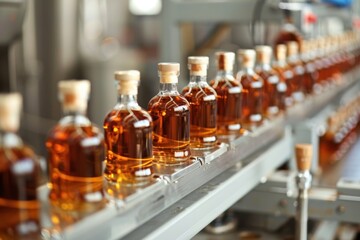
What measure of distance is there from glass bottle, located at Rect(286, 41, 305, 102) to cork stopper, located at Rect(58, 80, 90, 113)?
1321 mm

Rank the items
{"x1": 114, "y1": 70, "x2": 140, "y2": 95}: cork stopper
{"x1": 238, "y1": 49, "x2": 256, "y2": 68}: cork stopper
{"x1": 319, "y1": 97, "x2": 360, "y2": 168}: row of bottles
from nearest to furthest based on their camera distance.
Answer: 1. {"x1": 114, "y1": 70, "x2": 140, "y2": 95}: cork stopper
2. {"x1": 238, "y1": 49, "x2": 256, "y2": 68}: cork stopper
3. {"x1": 319, "y1": 97, "x2": 360, "y2": 168}: row of bottles

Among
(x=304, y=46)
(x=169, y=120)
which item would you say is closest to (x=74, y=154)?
(x=169, y=120)

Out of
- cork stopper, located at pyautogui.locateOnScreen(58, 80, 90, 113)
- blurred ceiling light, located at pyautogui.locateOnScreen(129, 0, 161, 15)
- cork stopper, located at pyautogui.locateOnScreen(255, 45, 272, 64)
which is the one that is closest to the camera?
cork stopper, located at pyautogui.locateOnScreen(58, 80, 90, 113)

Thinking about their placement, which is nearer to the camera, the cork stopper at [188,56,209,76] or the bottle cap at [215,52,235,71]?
the cork stopper at [188,56,209,76]

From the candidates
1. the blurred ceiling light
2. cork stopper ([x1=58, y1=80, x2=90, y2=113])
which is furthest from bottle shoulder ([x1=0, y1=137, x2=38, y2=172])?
the blurred ceiling light

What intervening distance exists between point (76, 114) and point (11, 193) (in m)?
0.17

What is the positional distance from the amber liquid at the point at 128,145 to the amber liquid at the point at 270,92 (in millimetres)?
770

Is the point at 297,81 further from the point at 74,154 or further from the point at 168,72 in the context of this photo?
the point at 74,154

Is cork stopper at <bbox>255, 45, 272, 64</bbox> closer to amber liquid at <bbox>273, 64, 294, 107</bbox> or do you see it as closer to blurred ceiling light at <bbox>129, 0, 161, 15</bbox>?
amber liquid at <bbox>273, 64, 294, 107</bbox>

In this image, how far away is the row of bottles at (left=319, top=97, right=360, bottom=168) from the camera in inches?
101

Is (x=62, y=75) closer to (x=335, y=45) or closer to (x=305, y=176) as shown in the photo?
(x=335, y=45)

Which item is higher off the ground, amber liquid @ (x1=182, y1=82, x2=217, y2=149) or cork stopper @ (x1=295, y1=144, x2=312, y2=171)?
amber liquid @ (x1=182, y1=82, x2=217, y2=149)

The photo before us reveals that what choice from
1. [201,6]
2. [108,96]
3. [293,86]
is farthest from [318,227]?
[108,96]

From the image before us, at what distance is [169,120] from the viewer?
1.16m
